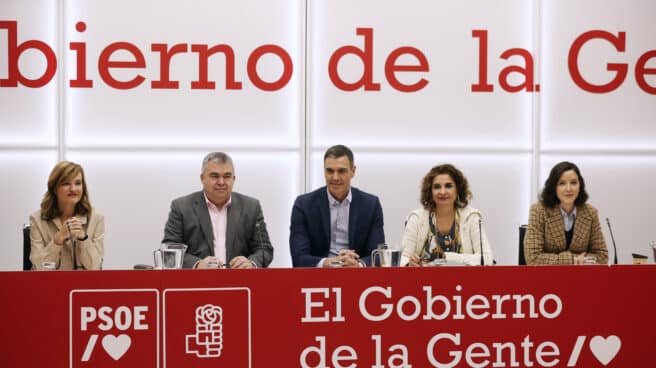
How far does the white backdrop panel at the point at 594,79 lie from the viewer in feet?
16.0

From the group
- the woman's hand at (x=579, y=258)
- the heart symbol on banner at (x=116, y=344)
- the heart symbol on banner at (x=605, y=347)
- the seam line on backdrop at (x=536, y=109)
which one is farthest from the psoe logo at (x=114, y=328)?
the seam line on backdrop at (x=536, y=109)

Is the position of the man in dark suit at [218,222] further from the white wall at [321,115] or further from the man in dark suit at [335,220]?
the white wall at [321,115]

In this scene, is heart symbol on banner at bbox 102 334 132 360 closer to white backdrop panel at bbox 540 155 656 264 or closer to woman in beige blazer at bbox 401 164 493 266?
woman in beige blazer at bbox 401 164 493 266

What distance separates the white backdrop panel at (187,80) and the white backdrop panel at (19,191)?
25 centimetres

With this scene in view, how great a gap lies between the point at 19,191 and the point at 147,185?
0.81m

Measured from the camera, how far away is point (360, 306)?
2.12 meters

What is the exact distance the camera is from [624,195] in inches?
198

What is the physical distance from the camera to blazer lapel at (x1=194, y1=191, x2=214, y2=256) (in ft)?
11.5

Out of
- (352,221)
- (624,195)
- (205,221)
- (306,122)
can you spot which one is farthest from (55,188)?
(624,195)

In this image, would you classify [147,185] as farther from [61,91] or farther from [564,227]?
[564,227]

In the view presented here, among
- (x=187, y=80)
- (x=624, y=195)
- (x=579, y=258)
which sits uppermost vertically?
(x=187, y=80)

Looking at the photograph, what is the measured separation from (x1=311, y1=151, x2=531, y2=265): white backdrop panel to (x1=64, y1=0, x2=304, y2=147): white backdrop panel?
0.47m

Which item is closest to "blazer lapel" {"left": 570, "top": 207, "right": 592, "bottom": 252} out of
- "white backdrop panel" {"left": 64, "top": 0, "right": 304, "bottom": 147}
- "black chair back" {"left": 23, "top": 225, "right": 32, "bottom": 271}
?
"white backdrop panel" {"left": 64, "top": 0, "right": 304, "bottom": 147}

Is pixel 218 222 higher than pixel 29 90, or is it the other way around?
pixel 29 90
